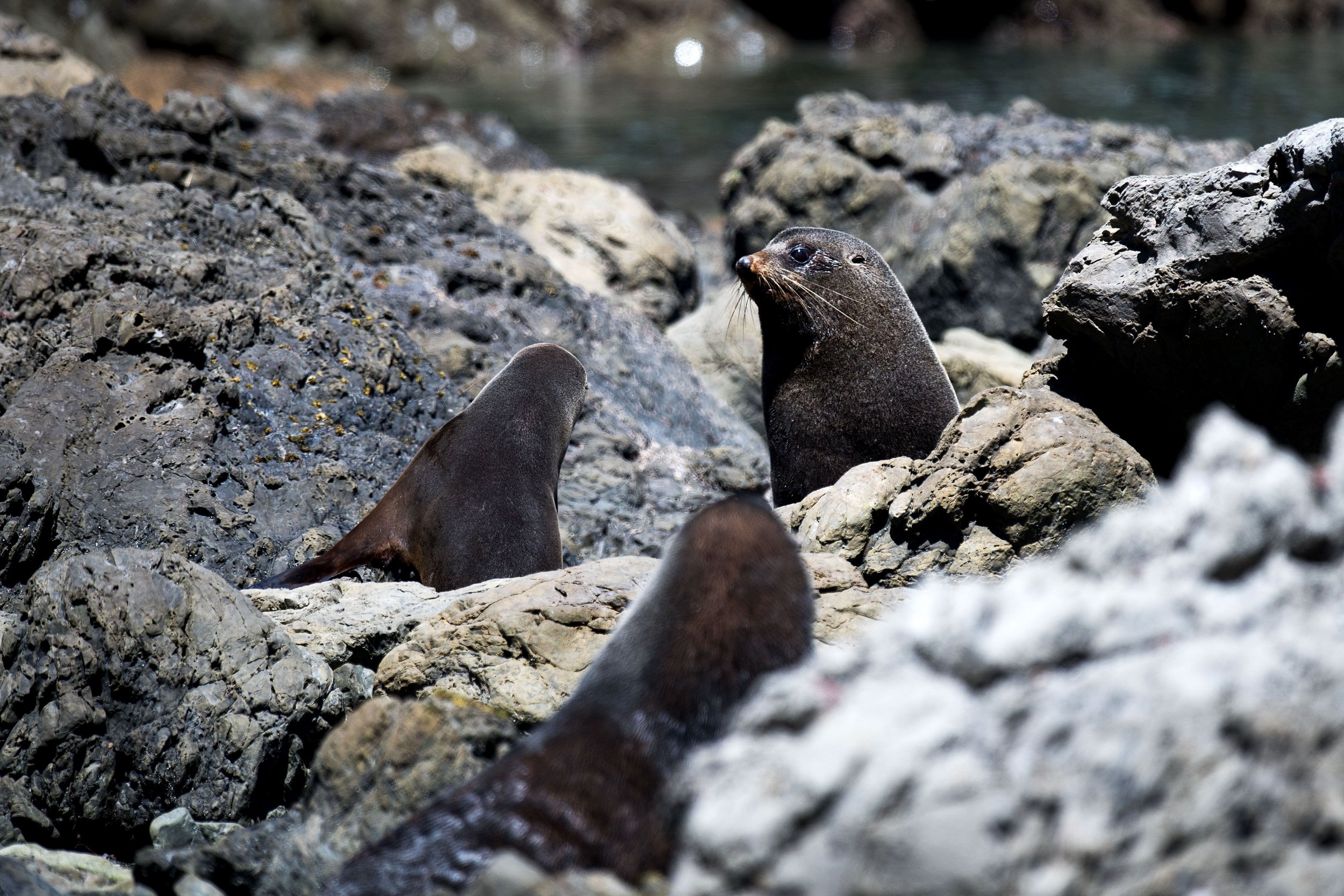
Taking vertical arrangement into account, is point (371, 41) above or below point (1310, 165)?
below

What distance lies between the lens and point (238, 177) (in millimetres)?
8430

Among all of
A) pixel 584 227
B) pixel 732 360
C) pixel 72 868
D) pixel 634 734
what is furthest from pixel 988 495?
pixel 584 227

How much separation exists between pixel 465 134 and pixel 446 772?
13660 mm

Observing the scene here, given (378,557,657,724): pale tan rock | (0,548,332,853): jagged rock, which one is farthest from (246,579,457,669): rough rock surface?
(0,548,332,853): jagged rock

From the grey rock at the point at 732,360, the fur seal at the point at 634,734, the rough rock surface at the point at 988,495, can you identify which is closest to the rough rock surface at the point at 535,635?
the rough rock surface at the point at 988,495

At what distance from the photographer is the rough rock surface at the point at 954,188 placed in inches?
378

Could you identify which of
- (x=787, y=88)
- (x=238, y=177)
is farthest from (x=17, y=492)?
(x=787, y=88)

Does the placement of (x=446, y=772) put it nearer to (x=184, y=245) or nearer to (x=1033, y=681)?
(x=1033, y=681)

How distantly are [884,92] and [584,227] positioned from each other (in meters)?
20.8

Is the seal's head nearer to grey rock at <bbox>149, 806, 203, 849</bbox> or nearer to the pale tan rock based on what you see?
the pale tan rock

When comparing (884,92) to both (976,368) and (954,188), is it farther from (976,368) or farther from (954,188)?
(976,368)

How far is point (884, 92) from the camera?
29.8 metres

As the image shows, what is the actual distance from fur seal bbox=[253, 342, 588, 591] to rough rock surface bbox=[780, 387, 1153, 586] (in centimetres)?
166

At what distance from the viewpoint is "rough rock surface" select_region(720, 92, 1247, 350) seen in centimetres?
959
